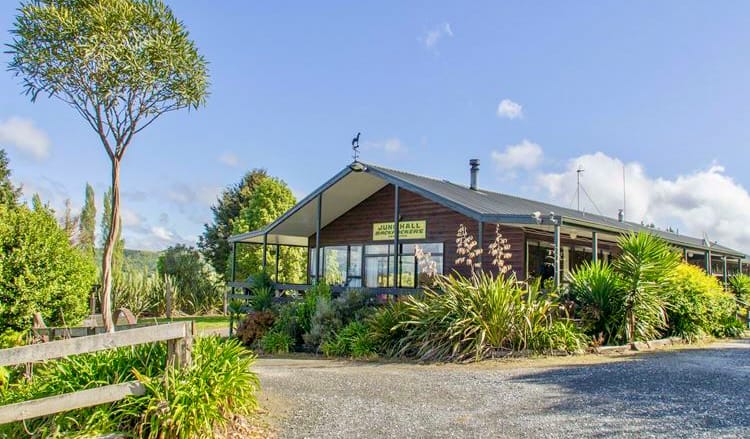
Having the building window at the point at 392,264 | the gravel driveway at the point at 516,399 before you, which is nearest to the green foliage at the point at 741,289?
the building window at the point at 392,264

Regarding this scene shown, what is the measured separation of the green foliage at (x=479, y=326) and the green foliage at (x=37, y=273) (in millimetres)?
5678

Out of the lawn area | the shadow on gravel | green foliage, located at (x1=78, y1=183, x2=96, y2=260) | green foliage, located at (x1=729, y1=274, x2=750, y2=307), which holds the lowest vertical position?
the lawn area

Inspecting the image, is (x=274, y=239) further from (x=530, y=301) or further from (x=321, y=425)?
(x=321, y=425)

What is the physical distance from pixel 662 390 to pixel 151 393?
5.63 m

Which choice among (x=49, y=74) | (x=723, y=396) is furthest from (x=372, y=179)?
(x=723, y=396)

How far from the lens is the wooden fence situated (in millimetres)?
4406

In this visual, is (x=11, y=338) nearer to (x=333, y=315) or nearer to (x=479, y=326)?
(x=333, y=315)

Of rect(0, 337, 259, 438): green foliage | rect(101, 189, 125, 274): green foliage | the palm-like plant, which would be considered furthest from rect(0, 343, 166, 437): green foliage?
rect(101, 189, 125, 274): green foliage

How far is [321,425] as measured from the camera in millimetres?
5680

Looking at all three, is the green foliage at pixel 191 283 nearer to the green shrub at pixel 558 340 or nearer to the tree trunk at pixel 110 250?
the tree trunk at pixel 110 250

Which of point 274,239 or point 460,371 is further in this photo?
point 274,239

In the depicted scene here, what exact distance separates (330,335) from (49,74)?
7015 mm

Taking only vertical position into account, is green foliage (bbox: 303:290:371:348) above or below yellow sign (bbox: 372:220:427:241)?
below

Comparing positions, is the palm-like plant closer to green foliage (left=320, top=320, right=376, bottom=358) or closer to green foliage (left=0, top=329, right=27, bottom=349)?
green foliage (left=320, top=320, right=376, bottom=358)
